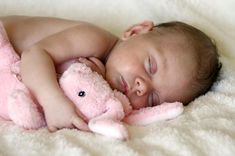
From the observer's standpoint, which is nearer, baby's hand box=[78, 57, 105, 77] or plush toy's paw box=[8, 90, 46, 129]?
plush toy's paw box=[8, 90, 46, 129]

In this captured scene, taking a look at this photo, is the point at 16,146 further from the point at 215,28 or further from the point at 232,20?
the point at 232,20

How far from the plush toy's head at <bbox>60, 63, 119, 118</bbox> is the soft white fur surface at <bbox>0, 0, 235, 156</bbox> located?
0.10m

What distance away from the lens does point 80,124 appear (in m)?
1.12

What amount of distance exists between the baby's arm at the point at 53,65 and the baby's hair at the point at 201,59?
0.74 feet

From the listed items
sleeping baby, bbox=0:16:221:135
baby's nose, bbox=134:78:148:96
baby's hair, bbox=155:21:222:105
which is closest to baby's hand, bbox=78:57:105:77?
sleeping baby, bbox=0:16:221:135

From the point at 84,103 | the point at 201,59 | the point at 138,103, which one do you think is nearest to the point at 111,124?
the point at 84,103

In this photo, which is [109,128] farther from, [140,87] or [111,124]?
[140,87]

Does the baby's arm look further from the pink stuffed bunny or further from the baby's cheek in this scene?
the baby's cheek

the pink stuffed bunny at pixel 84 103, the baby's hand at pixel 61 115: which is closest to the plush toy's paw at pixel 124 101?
the pink stuffed bunny at pixel 84 103

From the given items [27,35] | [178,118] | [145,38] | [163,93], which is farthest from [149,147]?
[27,35]

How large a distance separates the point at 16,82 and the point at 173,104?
387mm

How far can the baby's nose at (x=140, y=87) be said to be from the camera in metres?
1.26

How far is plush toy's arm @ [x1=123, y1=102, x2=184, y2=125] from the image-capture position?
1.20 m

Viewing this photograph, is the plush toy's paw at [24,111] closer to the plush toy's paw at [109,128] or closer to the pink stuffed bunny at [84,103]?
the pink stuffed bunny at [84,103]
